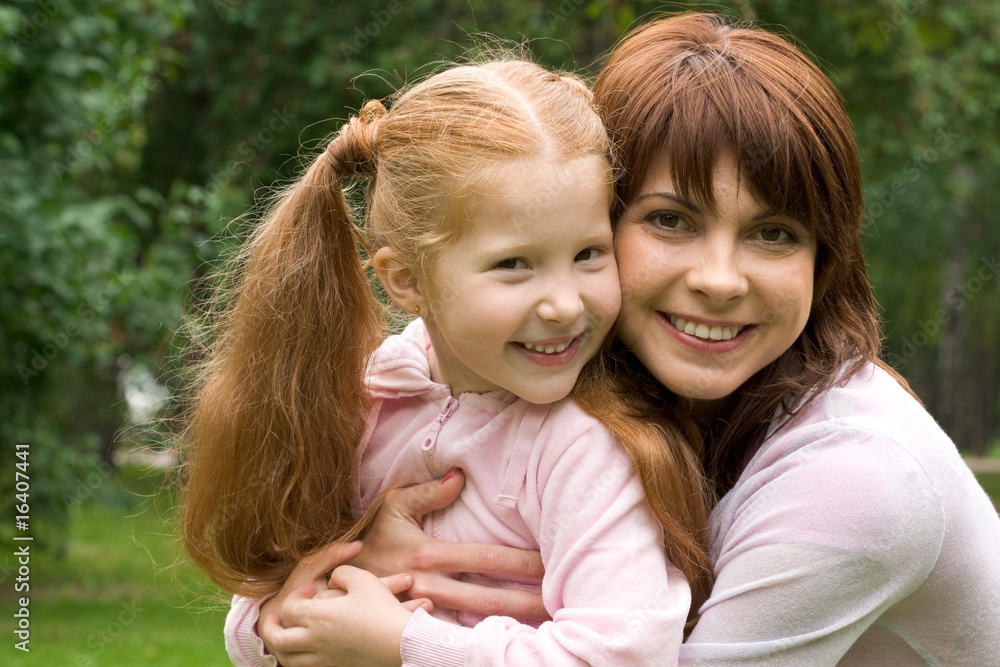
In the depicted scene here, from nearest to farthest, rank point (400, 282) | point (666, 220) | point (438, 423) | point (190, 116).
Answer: point (666, 220) < point (400, 282) < point (438, 423) < point (190, 116)

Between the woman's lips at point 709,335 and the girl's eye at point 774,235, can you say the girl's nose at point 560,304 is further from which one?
the girl's eye at point 774,235

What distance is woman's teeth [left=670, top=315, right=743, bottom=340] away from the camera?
221cm

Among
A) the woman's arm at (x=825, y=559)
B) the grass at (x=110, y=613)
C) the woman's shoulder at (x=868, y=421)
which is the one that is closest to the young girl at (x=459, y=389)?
the woman's arm at (x=825, y=559)

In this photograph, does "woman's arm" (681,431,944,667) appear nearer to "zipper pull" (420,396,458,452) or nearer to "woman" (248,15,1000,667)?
"woman" (248,15,1000,667)

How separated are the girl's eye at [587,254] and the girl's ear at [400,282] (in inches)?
13.7

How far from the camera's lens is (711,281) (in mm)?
2119

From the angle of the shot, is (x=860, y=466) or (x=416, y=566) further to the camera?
(x=416, y=566)

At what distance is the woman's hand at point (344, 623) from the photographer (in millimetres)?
2186

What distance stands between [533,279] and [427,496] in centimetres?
58

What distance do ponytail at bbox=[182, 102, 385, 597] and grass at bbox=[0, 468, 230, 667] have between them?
2.10 m

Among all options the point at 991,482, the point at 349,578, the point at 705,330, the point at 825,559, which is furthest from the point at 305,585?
the point at 991,482

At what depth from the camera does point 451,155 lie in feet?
7.04

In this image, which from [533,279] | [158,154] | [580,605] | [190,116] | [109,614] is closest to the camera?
[580,605]

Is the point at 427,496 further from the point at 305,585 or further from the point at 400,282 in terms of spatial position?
the point at 400,282
